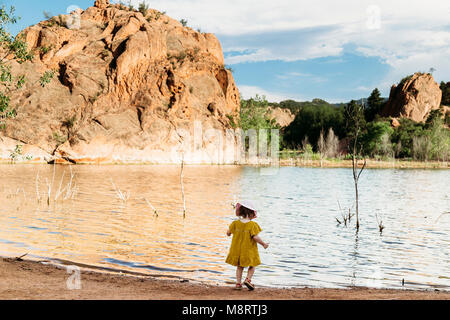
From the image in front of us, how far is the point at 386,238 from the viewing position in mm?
16078

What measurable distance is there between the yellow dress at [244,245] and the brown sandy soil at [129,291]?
0.53 metres

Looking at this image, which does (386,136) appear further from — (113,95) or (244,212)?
(244,212)

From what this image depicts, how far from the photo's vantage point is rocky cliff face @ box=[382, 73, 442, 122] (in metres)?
128

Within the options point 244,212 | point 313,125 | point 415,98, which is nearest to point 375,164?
point 313,125

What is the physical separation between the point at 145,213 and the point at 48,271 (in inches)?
439

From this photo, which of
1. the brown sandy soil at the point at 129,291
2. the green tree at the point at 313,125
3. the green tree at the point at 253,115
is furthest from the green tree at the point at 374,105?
the brown sandy soil at the point at 129,291

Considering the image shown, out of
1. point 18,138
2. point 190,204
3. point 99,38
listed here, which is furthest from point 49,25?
point 190,204

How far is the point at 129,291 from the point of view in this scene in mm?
7457

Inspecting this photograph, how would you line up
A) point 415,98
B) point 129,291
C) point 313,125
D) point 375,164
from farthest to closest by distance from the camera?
1. point 313,125
2. point 415,98
3. point 375,164
4. point 129,291

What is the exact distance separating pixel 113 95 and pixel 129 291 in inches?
2899

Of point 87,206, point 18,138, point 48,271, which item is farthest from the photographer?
point 18,138

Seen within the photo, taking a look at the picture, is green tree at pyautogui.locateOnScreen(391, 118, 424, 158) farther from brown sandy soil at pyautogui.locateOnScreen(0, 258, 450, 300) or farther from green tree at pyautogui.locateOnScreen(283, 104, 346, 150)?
brown sandy soil at pyautogui.locateOnScreen(0, 258, 450, 300)
